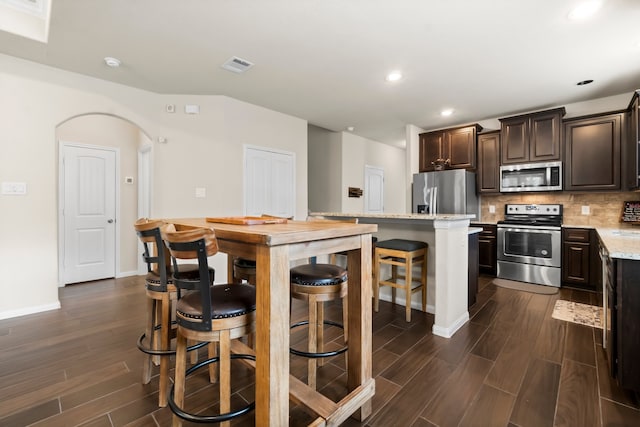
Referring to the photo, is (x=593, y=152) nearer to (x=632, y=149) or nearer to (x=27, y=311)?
(x=632, y=149)

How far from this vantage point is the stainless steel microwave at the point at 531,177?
13.4 ft

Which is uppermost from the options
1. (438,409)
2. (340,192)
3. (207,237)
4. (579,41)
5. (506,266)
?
(579,41)

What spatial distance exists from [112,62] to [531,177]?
5644 mm

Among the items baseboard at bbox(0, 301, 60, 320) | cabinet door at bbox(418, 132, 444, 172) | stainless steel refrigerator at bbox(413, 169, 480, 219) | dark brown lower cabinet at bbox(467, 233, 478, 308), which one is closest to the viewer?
baseboard at bbox(0, 301, 60, 320)

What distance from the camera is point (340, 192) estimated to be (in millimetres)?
5875

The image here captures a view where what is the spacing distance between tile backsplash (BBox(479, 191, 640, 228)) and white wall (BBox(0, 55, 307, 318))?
4.27 m

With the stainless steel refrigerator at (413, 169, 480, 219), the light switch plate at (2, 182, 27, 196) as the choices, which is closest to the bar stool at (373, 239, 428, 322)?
the stainless steel refrigerator at (413, 169, 480, 219)

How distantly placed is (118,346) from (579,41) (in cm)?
483

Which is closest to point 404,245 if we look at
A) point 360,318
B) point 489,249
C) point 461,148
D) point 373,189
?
point 360,318

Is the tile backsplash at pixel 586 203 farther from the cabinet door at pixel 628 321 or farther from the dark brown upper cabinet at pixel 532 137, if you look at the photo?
the cabinet door at pixel 628 321

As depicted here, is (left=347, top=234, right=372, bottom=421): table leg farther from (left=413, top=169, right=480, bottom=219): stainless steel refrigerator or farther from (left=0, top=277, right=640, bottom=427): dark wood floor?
(left=413, top=169, right=480, bottom=219): stainless steel refrigerator

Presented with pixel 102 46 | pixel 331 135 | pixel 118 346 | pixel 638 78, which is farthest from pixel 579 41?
pixel 118 346

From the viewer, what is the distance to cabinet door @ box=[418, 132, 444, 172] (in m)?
5.20

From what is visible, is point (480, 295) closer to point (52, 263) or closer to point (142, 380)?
point (142, 380)
